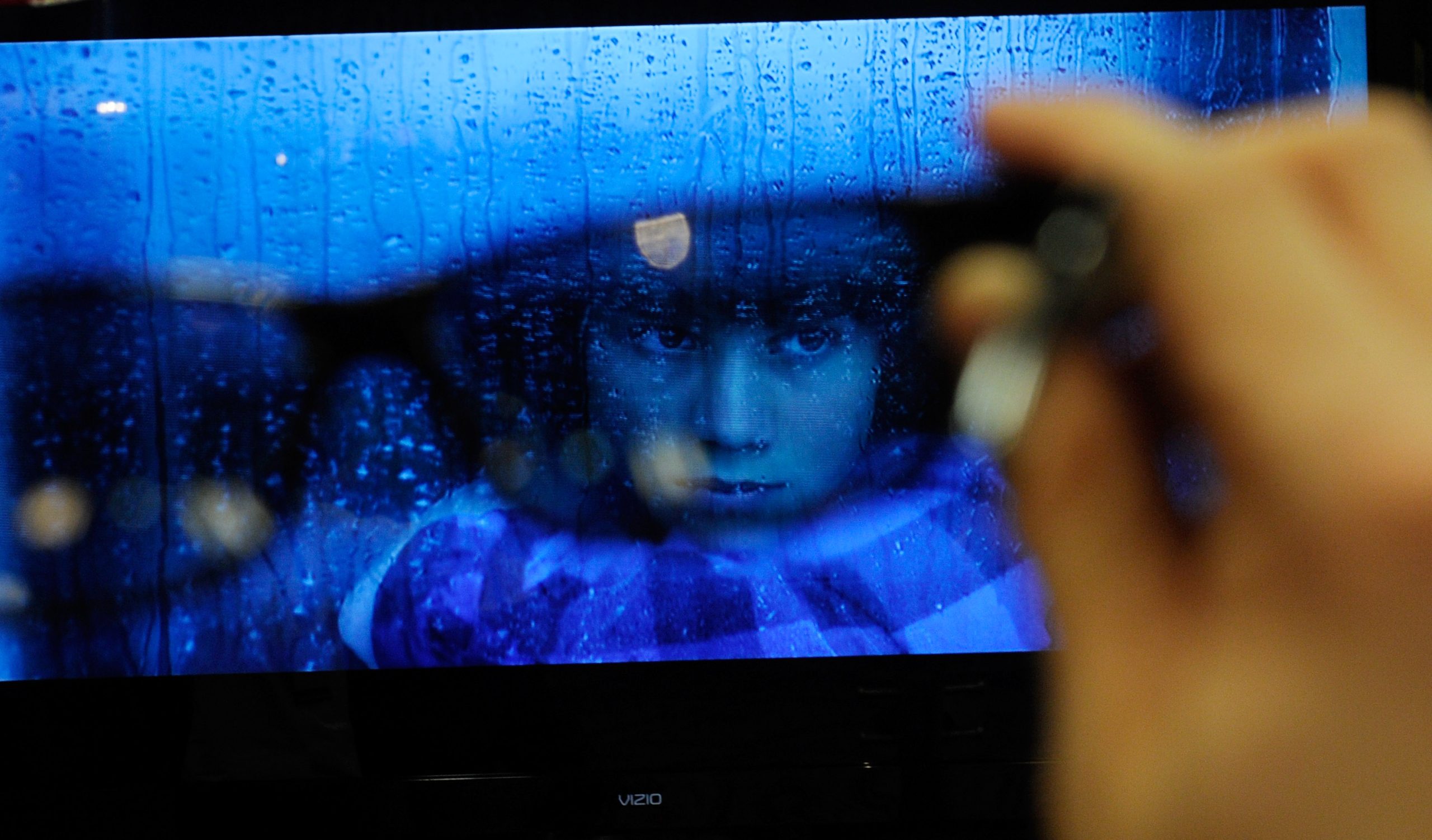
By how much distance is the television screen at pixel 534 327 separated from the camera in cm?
89

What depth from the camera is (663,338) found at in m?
0.89

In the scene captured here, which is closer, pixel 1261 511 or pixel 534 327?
pixel 1261 511

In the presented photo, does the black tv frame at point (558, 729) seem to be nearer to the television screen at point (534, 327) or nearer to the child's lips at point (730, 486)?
the television screen at point (534, 327)

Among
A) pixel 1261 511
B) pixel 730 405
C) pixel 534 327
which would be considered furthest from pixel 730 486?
pixel 1261 511

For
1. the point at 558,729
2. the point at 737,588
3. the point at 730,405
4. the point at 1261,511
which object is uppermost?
the point at 1261,511

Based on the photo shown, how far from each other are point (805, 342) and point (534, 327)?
0.23m

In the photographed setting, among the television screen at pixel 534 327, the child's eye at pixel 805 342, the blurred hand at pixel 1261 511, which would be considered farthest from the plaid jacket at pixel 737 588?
the blurred hand at pixel 1261 511

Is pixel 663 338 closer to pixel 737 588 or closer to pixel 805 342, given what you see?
pixel 805 342

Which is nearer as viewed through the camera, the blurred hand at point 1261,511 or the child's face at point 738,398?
the blurred hand at point 1261,511

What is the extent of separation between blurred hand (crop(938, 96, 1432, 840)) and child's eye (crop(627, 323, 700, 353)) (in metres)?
0.63

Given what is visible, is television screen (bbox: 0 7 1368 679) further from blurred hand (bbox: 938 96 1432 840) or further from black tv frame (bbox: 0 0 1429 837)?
blurred hand (bbox: 938 96 1432 840)

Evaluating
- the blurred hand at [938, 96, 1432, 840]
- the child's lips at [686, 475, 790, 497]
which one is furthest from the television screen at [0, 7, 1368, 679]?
the blurred hand at [938, 96, 1432, 840]

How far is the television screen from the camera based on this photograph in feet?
2.91

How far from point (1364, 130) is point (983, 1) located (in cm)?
75
